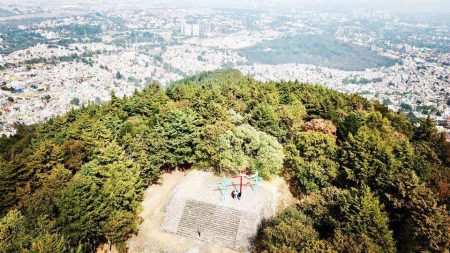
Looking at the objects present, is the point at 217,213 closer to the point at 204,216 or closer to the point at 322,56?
the point at 204,216

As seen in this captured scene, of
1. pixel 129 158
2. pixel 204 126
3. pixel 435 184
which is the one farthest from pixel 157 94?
pixel 435 184

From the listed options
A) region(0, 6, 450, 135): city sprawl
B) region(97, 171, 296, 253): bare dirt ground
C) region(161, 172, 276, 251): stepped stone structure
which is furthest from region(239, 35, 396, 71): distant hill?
region(161, 172, 276, 251): stepped stone structure

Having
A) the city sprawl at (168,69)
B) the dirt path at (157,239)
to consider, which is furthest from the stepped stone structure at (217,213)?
the city sprawl at (168,69)

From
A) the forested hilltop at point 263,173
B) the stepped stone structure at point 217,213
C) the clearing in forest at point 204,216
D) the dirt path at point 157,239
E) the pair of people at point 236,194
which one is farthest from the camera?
the pair of people at point 236,194

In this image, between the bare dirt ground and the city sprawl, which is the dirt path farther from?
the city sprawl

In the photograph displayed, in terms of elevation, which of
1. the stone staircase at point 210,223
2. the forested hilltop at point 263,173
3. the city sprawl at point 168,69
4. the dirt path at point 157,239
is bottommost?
the city sprawl at point 168,69

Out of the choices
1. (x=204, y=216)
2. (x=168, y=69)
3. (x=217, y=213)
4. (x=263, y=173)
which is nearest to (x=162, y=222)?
(x=204, y=216)

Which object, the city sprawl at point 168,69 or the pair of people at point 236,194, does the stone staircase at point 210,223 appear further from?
the city sprawl at point 168,69
